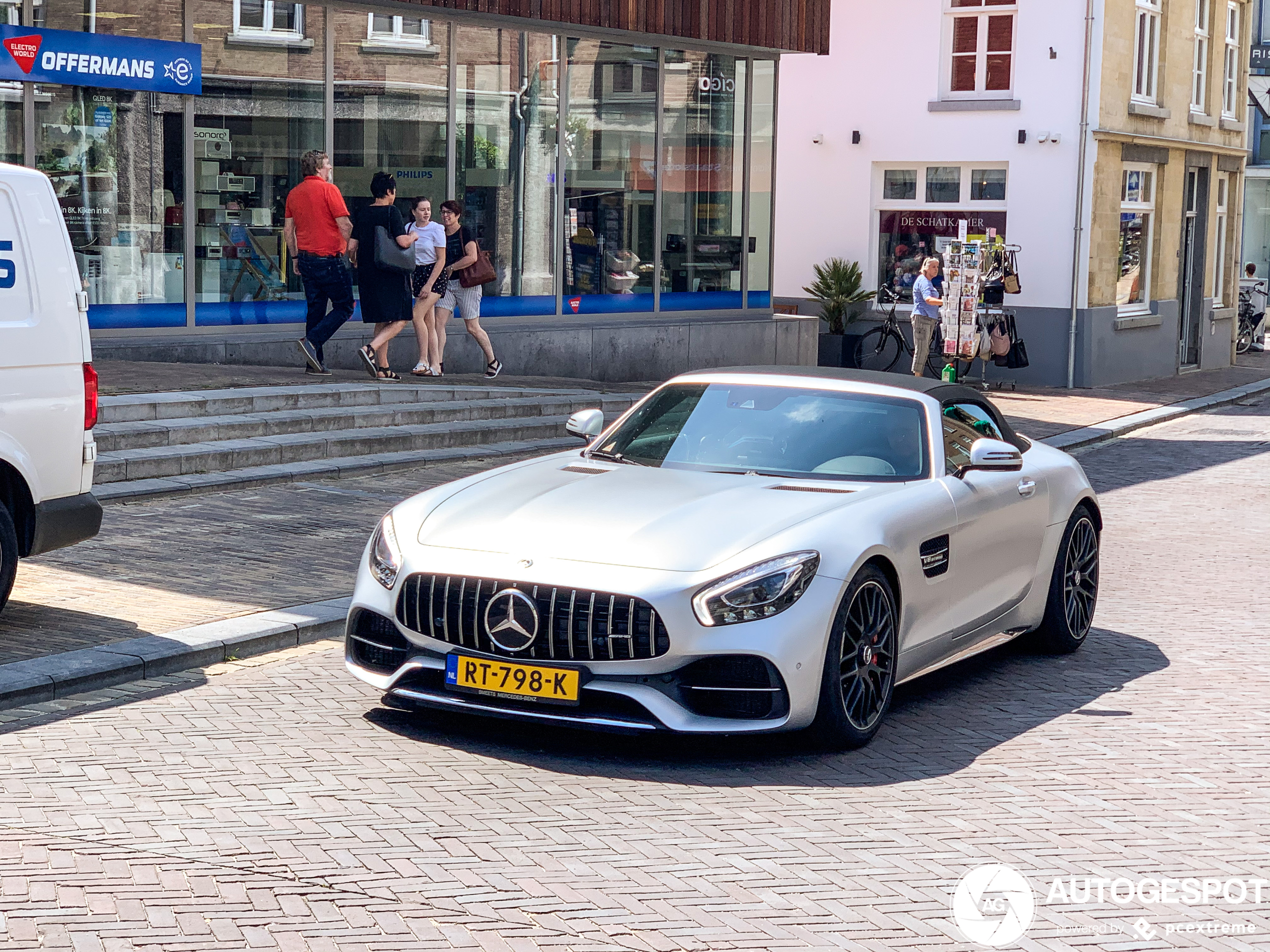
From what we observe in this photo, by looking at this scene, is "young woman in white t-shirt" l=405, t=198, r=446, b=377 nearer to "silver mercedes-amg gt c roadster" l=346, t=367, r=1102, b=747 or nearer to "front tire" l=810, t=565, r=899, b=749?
"silver mercedes-amg gt c roadster" l=346, t=367, r=1102, b=747

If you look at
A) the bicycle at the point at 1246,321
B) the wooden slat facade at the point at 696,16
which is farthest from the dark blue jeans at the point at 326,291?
the bicycle at the point at 1246,321

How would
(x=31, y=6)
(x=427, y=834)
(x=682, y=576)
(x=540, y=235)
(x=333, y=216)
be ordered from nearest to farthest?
(x=427, y=834)
(x=682, y=576)
(x=31, y=6)
(x=333, y=216)
(x=540, y=235)

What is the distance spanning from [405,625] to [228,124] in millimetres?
11271

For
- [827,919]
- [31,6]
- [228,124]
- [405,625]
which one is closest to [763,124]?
[228,124]

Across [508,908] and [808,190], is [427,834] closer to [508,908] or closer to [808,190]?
[508,908]

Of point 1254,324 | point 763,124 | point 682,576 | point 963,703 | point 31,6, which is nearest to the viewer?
point 682,576

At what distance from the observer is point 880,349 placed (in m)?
26.1

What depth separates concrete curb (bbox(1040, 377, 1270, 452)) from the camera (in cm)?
1845

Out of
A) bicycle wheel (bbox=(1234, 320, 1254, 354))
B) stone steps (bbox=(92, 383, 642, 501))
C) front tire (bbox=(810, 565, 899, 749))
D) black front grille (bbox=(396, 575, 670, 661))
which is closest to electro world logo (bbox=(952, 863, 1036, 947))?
front tire (bbox=(810, 565, 899, 749))

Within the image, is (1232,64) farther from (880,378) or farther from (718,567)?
(718,567)

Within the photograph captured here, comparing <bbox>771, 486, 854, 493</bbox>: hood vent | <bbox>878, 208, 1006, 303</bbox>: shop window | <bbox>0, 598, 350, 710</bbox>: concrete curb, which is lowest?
<bbox>0, 598, 350, 710</bbox>: concrete curb

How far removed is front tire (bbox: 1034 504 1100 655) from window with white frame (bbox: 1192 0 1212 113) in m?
23.6

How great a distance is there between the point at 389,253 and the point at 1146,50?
16.5 meters

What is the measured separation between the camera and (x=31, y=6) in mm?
14656
